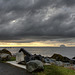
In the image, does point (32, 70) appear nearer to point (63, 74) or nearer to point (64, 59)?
point (63, 74)

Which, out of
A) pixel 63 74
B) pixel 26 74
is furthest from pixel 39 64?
pixel 63 74

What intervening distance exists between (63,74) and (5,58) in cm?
1482

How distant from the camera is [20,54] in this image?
2019cm

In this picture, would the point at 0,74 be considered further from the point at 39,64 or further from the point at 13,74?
the point at 39,64

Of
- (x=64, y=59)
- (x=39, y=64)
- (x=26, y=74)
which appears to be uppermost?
(x=39, y=64)

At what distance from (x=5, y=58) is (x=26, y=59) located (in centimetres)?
675

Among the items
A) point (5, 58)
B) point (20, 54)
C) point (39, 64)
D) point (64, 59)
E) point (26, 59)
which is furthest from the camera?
point (64, 59)

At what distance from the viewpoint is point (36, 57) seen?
68.1ft

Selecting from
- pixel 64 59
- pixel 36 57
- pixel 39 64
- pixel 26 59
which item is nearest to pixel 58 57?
pixel 64 59

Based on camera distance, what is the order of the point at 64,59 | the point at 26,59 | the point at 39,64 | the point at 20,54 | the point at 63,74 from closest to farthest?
the point at 63,74, the point at 39,64, the point at 26,59, the point at 20,54, the point at 64,59

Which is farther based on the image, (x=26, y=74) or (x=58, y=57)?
(x=58, y=57)

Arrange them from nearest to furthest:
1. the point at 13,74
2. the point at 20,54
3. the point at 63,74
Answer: the point at 63,74 < the point at 13,74 < the point at 20,54

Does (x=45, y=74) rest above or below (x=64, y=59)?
above

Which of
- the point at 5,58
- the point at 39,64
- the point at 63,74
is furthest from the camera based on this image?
the point at 5,58
